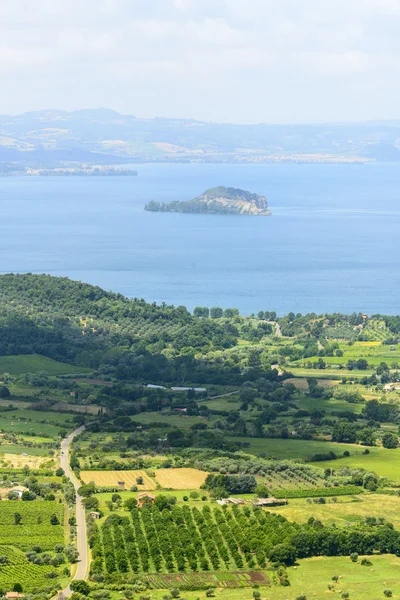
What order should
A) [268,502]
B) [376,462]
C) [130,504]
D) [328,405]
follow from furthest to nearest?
1. [328,405]
2. [376,462]
3. [268,502]
4. [130,504]

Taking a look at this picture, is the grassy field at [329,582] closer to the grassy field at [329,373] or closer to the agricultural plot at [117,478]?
the agricultural plot at [117,478]

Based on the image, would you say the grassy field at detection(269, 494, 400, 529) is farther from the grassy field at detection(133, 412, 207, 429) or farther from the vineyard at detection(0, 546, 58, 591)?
the grassy field at detection(133, 412, 207, 429)

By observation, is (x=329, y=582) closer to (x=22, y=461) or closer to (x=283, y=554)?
(x=283, y=554)

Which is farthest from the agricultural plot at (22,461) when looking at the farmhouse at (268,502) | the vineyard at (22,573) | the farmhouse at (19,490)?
the vineyard at (22,573)

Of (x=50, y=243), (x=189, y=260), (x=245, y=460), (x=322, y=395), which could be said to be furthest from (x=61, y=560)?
(x=50, y=243)

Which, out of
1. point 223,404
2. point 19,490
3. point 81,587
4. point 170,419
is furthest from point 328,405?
point 81,587

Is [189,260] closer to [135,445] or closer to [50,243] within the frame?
[50,243]

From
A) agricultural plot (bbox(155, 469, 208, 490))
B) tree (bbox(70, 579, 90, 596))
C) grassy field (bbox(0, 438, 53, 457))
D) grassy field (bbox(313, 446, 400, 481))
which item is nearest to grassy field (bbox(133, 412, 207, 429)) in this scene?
grassy field (bbox(0, 438, 53, 457))
